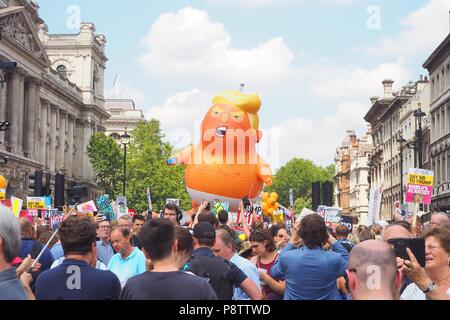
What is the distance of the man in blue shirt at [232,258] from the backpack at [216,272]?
307mm

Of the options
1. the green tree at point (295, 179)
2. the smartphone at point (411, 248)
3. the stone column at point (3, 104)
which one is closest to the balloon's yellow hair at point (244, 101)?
the smartphone at point (411, 248)

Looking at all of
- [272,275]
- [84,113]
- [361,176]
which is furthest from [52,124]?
[272,275]

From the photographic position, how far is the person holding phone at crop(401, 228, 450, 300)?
5312mm

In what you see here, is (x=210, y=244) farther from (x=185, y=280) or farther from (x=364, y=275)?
(x=364, y=275)

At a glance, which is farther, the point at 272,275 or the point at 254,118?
the point at 254,118

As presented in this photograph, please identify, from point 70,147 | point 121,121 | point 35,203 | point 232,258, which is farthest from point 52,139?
point 232,258

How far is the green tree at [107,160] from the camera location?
77688 millimetres

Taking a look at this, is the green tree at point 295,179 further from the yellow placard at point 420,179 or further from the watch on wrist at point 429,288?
the watch on wrist at point 429,288

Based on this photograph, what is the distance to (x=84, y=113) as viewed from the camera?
90.3 meters

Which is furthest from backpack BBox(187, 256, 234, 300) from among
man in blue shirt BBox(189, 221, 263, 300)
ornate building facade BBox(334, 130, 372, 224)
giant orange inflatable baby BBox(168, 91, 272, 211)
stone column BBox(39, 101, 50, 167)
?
ornate building facade BBox(334, 130, 372, 224)

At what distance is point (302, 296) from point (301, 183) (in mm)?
137473

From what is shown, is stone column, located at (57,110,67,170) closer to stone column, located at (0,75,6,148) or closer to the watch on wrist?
stone column, located at (0,75,6,148)

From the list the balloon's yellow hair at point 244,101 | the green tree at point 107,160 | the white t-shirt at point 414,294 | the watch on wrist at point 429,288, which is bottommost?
the white t-shirt at point 414,294
